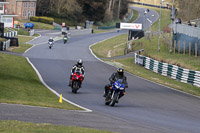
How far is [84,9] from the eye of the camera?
412 ft

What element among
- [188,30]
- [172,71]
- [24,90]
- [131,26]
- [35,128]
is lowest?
[172,71]

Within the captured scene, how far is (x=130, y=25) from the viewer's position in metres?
84.6

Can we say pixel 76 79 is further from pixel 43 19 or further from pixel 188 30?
pixel 43 19

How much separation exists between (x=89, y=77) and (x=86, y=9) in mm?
95549

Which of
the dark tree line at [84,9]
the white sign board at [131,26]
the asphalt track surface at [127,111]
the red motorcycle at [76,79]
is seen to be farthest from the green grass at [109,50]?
the dark tree line at [84,9]

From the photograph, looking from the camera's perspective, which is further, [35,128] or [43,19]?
[43,19]

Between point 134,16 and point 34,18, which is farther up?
point 134,16

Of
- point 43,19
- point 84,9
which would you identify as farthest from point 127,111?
point 84,9

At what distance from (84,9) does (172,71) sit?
91050 mm

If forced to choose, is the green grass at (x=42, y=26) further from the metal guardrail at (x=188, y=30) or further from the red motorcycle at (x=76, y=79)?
the red motorcycle at (x=76, y=79)

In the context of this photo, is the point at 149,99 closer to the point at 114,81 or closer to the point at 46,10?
the point at 114,81

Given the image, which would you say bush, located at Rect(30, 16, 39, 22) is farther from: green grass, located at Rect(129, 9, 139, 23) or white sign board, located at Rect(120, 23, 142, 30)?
green grass, located at Rect(129, 9, 139, 23)

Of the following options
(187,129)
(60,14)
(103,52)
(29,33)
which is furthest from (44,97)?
(60,14)

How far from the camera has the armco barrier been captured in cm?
3228
